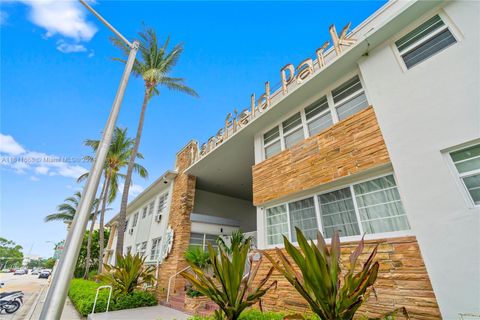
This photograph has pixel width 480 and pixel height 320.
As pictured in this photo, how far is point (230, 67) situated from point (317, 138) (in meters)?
9.06

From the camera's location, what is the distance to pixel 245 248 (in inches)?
145

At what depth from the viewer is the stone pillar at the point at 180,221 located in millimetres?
9766

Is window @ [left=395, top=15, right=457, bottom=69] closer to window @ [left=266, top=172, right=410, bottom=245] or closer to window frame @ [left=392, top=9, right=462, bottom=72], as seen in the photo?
window frame @ [left=392, top=9, right=462, bottom=72]

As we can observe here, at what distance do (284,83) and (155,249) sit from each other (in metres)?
12.0

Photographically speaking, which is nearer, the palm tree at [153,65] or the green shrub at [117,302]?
the green shrub at [117,302]

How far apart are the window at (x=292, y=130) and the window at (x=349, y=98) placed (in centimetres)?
129

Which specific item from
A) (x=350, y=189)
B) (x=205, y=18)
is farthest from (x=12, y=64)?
(x=350, y=189)

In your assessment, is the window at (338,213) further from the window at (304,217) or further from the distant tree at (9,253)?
the distant tree at (9,253)

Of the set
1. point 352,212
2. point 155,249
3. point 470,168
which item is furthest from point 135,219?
point 470,168

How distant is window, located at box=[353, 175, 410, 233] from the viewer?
4.27 meters

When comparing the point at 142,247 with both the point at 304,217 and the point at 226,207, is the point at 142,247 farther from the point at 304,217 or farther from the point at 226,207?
the point at 304,217

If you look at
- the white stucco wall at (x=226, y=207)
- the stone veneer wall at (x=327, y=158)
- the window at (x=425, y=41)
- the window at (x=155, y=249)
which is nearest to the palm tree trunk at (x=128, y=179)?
the window at (x=155, y=249)

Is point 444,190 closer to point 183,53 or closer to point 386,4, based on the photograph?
point 386,4

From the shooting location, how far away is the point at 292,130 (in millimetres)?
7164
